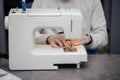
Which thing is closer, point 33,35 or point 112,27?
point 33,35

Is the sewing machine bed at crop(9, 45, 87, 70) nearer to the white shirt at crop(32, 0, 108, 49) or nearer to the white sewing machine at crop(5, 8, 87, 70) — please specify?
the white sewing machine at crop(5, 8, 87, 70)

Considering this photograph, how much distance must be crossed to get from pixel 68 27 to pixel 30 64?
27cm

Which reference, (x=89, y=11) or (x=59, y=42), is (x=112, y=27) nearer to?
(x=89, y=11)

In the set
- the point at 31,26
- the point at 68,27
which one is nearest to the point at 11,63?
the point at 31,26

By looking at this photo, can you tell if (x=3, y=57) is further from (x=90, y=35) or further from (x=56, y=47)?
(x=90, y=35)

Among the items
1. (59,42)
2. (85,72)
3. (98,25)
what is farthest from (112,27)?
(85,72)

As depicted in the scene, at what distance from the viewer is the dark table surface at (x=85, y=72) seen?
1.28 meters

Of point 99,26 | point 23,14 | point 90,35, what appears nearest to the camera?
point 23,14

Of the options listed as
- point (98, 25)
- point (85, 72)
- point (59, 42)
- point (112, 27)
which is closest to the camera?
point (85, 72)

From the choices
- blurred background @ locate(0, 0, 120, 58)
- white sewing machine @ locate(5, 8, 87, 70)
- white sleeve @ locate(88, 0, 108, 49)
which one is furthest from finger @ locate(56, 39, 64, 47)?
blurred background @ locate(0, 0, 120, 58)

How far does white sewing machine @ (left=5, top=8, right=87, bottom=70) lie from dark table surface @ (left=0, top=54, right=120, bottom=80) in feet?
0.12

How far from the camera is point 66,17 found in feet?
4.37

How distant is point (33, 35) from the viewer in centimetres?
137

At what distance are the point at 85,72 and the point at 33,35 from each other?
1.04 feet
